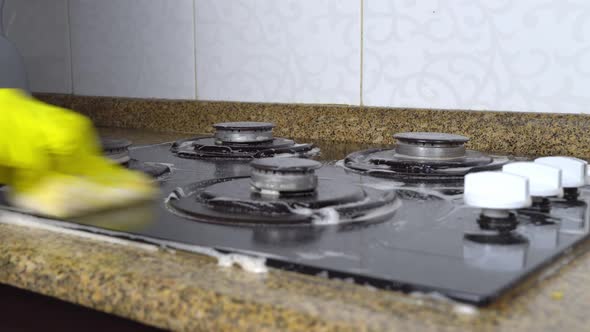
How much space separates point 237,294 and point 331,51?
0.83 metres

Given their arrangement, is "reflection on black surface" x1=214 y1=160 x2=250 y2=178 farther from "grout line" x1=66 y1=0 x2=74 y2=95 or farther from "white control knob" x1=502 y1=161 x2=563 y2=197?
"grout line" x1=66 y1=0 x2=74 y2=95

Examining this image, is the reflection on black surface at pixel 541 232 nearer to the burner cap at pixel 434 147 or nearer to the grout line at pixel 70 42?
the burner cap at pixel 434 147

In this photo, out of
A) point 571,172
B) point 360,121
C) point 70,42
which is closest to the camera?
point 571,172

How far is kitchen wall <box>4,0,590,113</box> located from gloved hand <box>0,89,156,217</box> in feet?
2.00

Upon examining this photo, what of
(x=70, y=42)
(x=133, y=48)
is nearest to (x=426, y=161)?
(x=133, y=48)

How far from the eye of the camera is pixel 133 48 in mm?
1462

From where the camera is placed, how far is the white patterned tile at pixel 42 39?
64.1 inches

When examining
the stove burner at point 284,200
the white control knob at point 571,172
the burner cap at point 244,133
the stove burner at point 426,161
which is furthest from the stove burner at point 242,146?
the white control knob at point 571,172

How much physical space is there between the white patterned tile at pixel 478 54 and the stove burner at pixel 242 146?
8.3 inches

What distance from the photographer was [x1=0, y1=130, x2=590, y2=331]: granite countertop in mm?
359

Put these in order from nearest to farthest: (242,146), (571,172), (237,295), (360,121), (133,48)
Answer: (237,295), (571,172), (242,146), (360,121), (133,48)

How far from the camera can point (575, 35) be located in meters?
0.95

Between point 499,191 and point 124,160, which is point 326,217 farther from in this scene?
point 124,160

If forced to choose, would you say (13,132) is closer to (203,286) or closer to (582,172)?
(203,286)
